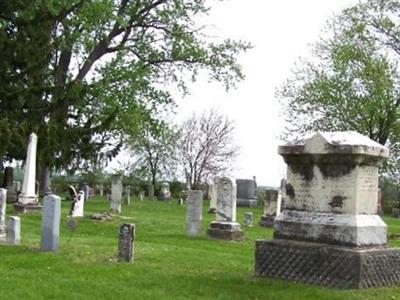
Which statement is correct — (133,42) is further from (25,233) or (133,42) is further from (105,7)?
(25,233)

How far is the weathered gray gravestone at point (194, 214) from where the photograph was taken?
1759 centimetres

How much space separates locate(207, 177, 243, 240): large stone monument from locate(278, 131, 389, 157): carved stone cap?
7.94 m

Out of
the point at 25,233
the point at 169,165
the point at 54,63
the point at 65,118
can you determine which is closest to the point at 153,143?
the point at 169,165

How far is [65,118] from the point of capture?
26484mm

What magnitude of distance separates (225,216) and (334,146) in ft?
29.7

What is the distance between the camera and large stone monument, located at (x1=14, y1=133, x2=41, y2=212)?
22.2 meters

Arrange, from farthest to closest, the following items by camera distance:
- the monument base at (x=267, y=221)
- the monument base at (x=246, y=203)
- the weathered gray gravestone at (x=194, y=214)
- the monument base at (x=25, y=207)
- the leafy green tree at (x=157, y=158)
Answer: the leafy green tree at (x=157, y=158), the monument base at (x=246, y=203), the monument base at (x=267, y=221), the monument base at (x=25, y=207), the weathered gray gravestone at (x=194, y=214)

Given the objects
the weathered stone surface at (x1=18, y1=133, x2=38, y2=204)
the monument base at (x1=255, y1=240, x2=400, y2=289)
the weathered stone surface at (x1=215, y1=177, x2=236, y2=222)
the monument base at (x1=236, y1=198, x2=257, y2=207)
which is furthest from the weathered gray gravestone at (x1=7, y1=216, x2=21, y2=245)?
the monument base at (x1=236, y1=198, x2=257, y2=207)

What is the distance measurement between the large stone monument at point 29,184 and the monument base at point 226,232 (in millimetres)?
7316

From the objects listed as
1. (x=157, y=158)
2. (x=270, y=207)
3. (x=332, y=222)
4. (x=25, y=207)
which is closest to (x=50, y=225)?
(x=332, y=222)

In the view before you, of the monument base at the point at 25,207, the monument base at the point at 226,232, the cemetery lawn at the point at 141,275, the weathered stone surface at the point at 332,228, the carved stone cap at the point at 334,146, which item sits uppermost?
the carved stone cap at the point at 334,146

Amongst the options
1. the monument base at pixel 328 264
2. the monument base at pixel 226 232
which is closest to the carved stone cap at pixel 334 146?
the monument base at pixel 328 264

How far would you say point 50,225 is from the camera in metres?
11.8

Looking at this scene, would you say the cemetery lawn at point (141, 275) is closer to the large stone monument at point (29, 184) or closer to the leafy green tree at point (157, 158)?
the large stone monument at point (29, 184)
